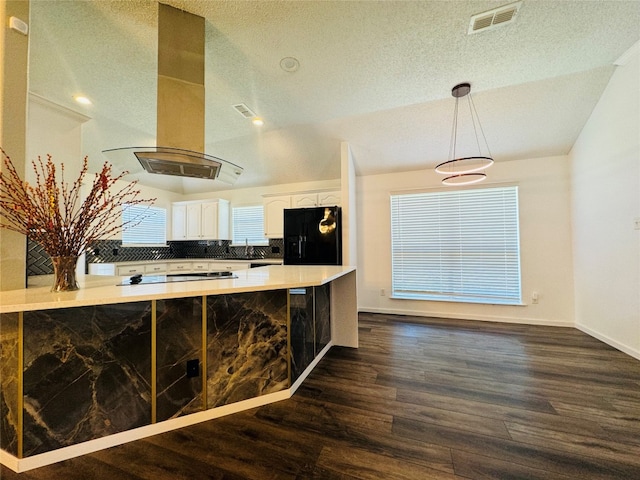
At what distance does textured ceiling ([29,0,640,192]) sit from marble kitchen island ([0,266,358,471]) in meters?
2.20

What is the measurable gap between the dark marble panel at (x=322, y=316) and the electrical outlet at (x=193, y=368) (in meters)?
1.20

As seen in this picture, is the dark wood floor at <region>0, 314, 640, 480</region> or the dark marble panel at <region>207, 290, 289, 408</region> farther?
the dark marble panel at <region>207, 290, 289, 408</region>

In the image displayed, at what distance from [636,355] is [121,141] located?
7.40m

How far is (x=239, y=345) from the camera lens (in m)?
1.80

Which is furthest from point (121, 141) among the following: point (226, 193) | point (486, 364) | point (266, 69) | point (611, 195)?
point (611, 195)

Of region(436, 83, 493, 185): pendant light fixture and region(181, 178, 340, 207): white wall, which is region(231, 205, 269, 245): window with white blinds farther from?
region(436, 83, 493, 185): pendant light fixture

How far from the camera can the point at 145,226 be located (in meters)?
5.30

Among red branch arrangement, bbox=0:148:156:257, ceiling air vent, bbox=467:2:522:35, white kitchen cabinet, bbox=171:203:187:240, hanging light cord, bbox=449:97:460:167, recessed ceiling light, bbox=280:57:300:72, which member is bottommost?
red branch arrangement, bbox=0:148:156:257

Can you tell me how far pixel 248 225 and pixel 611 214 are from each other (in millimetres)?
5780

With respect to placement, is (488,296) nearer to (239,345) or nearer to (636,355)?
(636,355)

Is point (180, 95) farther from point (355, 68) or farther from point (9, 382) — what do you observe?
point (9, 382)

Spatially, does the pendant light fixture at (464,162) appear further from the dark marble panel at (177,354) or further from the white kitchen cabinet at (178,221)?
the white kitchen cabinet at (178,221)

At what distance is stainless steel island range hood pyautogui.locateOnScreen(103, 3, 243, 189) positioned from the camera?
1.97 m

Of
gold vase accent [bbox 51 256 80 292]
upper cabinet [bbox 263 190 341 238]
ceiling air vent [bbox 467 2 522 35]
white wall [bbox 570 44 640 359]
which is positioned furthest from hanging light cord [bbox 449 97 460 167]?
gold vase accent [bbox 51 256 80 292]
